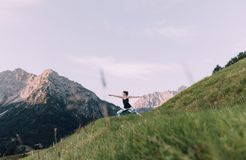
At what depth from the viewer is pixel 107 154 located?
6.49 meters

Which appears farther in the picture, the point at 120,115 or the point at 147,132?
the point at 120,115

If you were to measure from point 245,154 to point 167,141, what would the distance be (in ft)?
5.70

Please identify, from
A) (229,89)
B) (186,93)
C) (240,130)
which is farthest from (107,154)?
(186,93)

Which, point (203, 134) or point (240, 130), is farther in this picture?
point (203, 134)

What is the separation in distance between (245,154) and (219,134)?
0.85 meters

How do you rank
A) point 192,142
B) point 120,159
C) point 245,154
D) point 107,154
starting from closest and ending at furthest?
point 245,154
point 192,142
point 120,159
point 107,154

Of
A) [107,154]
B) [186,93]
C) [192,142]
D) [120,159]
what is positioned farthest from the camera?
[186,93]

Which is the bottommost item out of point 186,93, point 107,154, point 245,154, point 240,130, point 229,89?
point 245,154

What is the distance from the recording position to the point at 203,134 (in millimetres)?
4449

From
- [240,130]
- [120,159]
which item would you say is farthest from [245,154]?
[120,159]

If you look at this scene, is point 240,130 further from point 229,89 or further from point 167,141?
point 229,89

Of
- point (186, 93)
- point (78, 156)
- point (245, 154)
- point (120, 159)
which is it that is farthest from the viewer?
point (186, 93)

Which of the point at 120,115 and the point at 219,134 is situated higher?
the point at 120,115

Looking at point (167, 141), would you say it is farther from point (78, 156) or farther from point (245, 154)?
point (78, 156)
